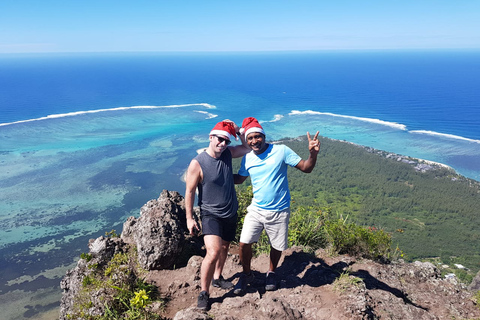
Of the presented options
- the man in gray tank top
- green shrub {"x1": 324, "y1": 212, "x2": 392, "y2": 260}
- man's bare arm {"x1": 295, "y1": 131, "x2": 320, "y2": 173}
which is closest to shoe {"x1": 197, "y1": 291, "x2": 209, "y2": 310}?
the man in gray tank top

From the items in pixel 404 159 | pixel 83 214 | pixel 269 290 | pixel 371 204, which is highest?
pixel 269 290

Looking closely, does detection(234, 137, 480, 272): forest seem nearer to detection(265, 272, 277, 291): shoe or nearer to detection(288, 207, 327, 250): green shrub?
detection(288, 207, 327, 250): green shrub

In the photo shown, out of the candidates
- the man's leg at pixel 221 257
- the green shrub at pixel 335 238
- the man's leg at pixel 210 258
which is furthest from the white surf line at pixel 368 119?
the man's leg at pixel 210 258

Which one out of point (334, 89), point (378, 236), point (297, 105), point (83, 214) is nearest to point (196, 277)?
point (378, 236)

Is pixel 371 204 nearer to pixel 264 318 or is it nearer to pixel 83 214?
pixel 83 214

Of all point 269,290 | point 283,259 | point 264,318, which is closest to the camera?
point 264,318

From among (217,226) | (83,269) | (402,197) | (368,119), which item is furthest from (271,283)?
(368,119)

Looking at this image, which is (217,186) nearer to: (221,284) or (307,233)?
(221,284)
